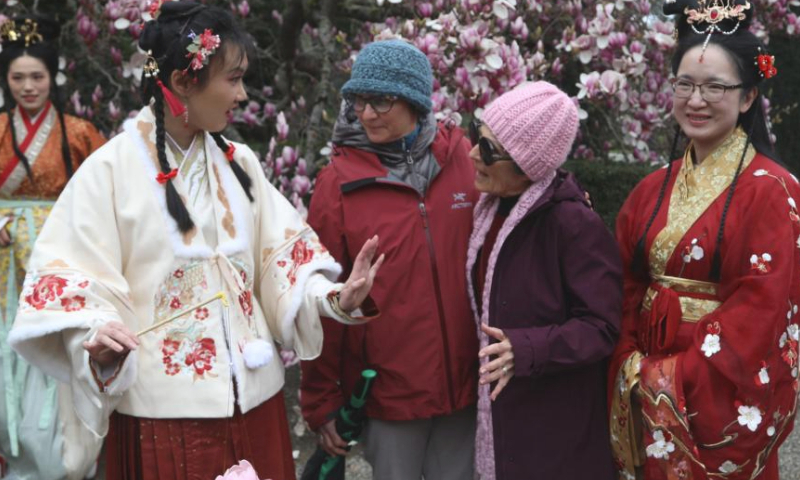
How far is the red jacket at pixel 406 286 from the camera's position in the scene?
251 centimetres

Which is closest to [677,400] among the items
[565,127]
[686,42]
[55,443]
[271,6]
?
[565,127]

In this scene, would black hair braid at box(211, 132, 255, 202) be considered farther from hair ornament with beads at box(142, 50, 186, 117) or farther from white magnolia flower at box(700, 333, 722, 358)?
white magnolia flower at box(700, 333, 722, 358)

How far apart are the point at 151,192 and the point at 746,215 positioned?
4.90ft

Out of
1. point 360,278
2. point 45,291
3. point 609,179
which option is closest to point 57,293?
point 45,291

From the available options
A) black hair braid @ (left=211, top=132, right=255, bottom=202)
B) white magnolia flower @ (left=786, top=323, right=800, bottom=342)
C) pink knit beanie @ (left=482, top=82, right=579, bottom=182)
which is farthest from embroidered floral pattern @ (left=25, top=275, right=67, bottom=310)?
white magnolia flower @ (left=786, top=323, right=800, bottom=342)

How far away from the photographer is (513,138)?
236 cm

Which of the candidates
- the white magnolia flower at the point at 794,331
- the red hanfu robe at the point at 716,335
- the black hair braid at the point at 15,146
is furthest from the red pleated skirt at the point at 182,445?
the black hair braid at the point at 15,146

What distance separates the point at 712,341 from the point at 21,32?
2870 mm

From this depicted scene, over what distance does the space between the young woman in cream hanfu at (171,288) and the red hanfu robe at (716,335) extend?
2.61 feet

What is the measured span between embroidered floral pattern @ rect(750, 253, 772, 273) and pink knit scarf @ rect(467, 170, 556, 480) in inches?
21.9

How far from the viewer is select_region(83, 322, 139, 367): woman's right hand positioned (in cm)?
196

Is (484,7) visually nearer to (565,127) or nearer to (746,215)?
(565,127)

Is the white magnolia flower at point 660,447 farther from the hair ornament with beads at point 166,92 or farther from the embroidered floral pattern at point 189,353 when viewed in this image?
the hair ornament with beads at point 166,92

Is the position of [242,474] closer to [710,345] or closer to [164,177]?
[164,177]
